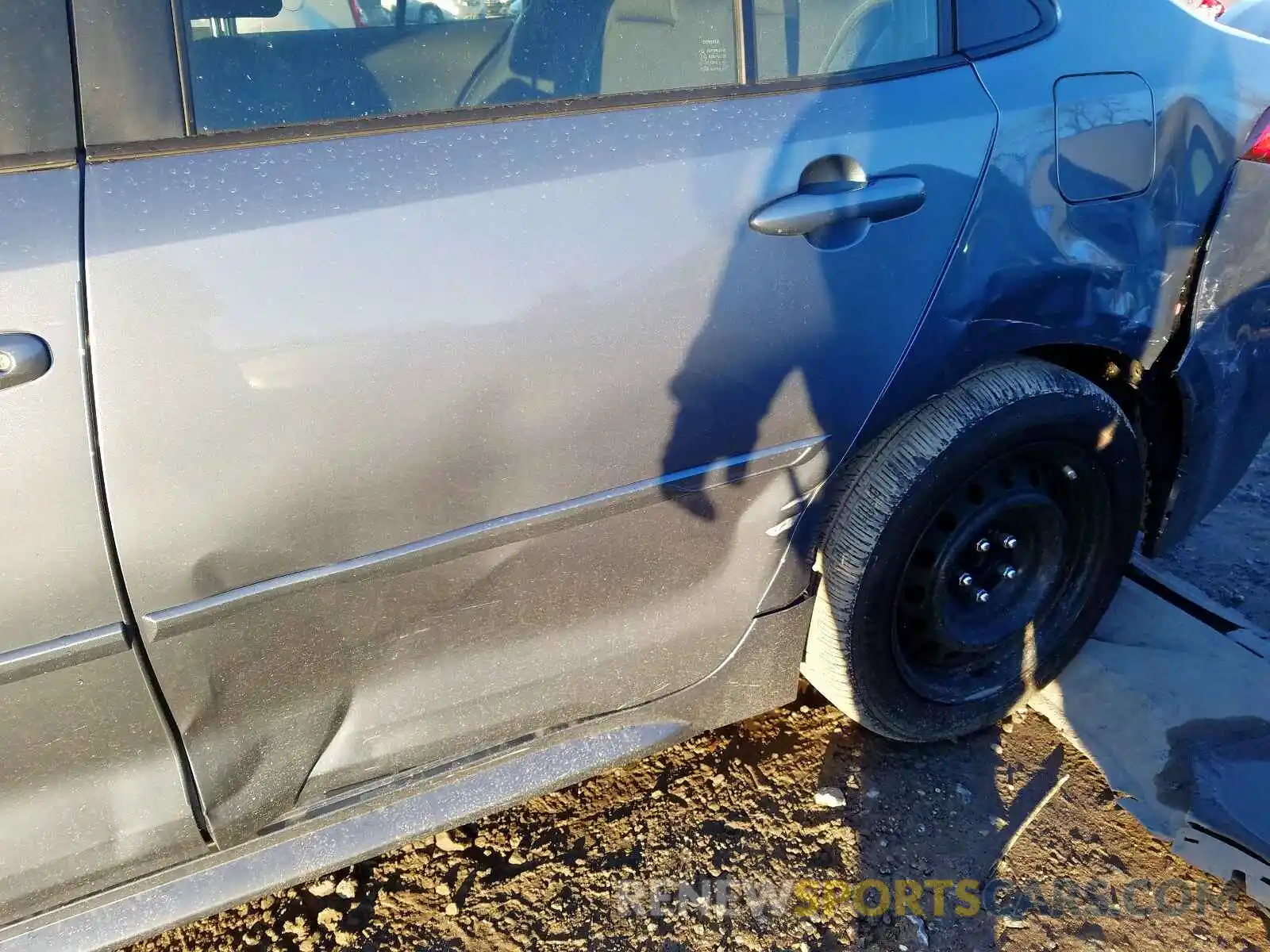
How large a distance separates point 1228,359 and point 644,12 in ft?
4.46

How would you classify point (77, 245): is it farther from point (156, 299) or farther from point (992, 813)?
point (992, 813)

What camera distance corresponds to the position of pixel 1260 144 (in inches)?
71.7

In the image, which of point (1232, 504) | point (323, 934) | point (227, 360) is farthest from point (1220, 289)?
point (323, 934)

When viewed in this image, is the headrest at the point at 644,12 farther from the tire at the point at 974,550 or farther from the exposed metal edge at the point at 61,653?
the exposed metal edge at the point at 61,653

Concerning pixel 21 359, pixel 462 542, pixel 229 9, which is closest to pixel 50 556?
pixel 21 359

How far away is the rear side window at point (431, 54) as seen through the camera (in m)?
1.27

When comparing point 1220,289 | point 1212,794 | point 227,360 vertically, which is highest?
point 227,360

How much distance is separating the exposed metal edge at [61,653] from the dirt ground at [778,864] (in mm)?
843

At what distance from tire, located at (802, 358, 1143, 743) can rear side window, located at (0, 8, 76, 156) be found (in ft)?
4.33

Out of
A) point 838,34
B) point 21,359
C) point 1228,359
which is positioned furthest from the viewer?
A: point 1228,359

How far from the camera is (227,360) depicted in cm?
121

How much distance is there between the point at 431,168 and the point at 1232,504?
288 cm

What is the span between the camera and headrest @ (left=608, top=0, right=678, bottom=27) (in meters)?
1.50

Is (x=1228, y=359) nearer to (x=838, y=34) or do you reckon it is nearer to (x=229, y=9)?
(x=838, y=34)
